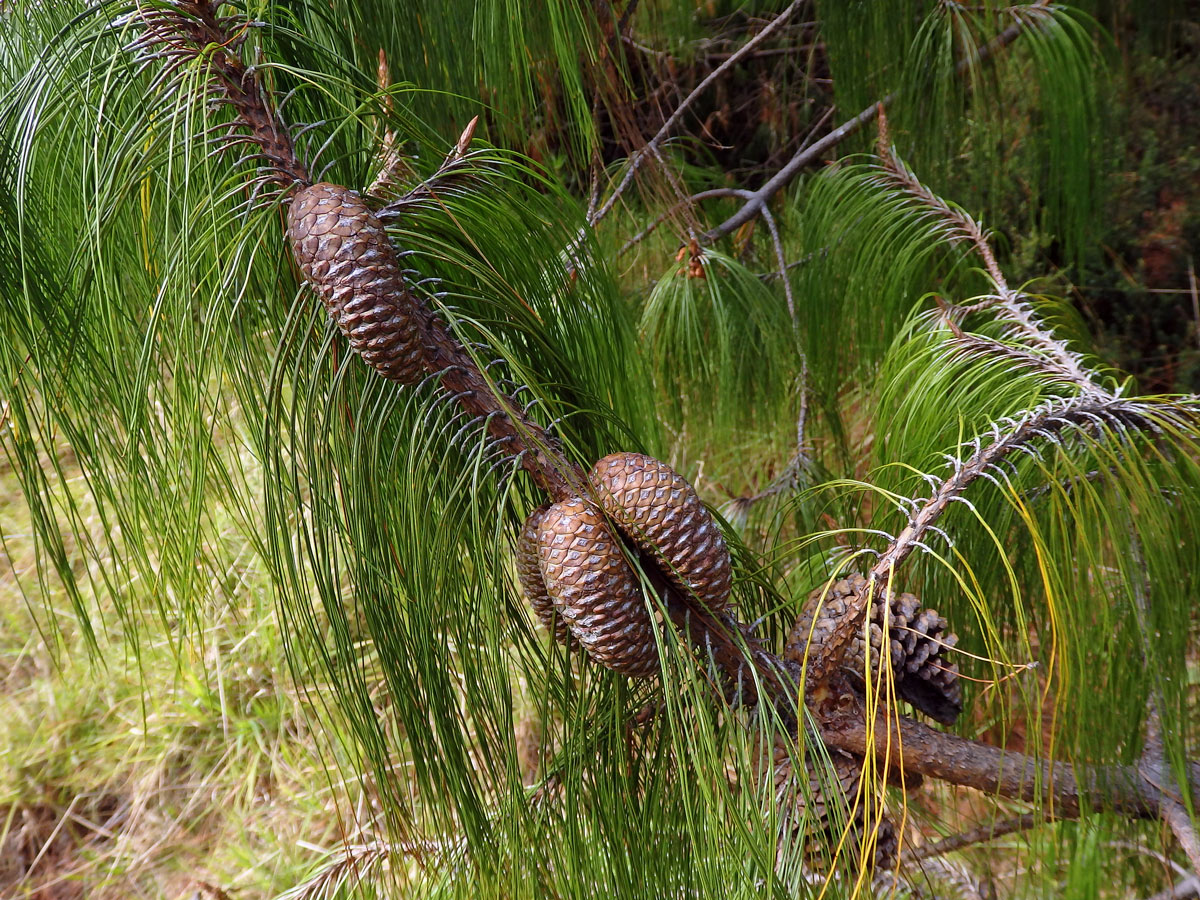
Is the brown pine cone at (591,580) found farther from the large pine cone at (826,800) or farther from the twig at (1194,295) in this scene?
the twig at (1194,295)

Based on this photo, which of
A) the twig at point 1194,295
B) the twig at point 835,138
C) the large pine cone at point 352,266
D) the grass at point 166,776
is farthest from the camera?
the twig at point 1194,295

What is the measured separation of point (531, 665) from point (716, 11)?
1264mm

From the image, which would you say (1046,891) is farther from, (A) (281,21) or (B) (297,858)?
(B) (297,858)

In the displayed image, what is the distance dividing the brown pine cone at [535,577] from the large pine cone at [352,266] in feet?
0.29

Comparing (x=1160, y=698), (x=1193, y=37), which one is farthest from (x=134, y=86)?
(x=1193, y=37)

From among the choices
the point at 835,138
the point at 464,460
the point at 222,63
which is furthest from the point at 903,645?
the point at 835,138

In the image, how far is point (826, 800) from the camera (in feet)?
1.16

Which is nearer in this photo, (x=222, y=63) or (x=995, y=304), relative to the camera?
(x=222, y=63)

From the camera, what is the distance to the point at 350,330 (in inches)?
12.2

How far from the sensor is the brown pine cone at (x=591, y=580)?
329 millimetres

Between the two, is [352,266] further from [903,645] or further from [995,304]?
[995,304]

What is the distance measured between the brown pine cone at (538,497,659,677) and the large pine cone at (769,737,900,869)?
0.25ft

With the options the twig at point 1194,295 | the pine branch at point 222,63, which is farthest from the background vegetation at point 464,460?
the twig at point 1194,295

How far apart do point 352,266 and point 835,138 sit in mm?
727
